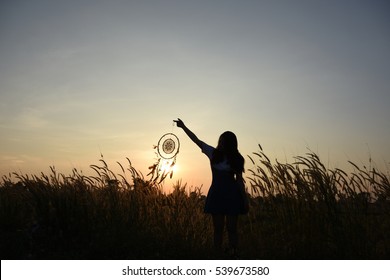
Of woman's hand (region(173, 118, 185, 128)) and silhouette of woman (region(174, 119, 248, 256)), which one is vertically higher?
woman's hand (region(173, 118, 185, 128))

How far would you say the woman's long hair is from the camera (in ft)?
22.1

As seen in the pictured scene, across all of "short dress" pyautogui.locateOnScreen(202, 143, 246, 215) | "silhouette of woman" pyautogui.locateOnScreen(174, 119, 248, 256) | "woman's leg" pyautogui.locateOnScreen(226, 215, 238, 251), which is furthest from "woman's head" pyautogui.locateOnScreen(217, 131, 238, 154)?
"woman's leg" pyautogui.locateOnScreen(226, 215, 238, 251)

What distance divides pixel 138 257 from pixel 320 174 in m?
3.17

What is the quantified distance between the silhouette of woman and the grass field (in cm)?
44

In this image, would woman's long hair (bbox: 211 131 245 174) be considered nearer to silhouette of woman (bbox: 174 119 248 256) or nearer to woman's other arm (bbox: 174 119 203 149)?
silhouette of woman (bbox: 174 119 248 256)

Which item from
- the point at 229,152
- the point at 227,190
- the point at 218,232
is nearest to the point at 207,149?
the point at 229,152

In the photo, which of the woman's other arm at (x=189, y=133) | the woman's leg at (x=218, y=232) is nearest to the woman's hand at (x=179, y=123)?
the woman's other arm at (x=189, y=133)

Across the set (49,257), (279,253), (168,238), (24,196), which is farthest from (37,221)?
(279,253)

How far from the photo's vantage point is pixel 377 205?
6.96 meters

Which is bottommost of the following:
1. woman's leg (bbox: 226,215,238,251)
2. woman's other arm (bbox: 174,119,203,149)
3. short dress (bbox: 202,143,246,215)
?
woman's leg (bbox: 226,215,238,251)

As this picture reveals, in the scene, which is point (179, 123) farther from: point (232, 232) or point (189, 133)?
point (232, 232)

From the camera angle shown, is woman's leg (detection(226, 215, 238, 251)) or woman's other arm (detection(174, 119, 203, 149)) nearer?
woman's leg (detection(226, 215, 238, 251))

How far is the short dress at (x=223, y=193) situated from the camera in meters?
6.71

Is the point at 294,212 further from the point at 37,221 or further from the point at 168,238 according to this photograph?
the point at 37,221
